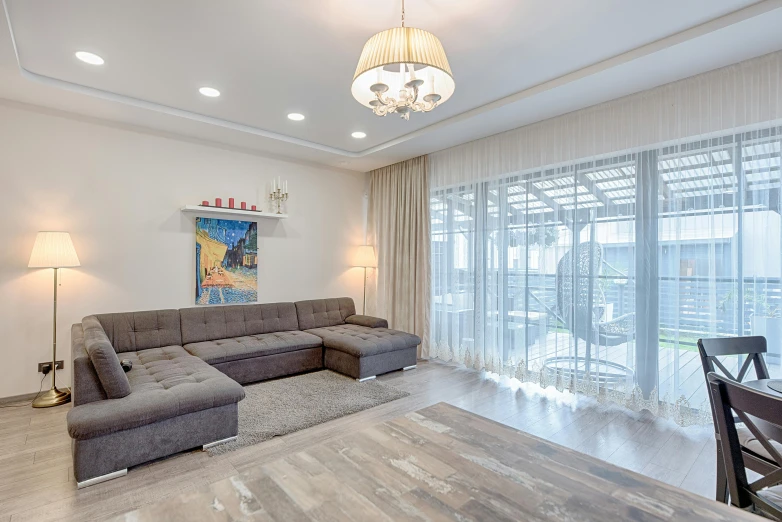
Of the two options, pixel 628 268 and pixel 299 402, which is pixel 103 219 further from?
pixel 628 268

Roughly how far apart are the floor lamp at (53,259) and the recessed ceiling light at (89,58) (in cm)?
151

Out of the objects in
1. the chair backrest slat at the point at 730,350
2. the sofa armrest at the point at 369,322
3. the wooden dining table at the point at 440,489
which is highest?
the chair backrest slat at the point at 730,350

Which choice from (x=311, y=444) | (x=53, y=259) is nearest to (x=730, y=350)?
(x=311, y=444)

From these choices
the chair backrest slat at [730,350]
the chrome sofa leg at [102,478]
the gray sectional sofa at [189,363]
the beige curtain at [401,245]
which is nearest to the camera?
the chair backrest slat at [730,350]

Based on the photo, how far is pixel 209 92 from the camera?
3.34m

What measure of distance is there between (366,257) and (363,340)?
165cm

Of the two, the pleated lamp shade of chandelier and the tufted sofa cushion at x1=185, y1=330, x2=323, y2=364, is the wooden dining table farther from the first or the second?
the tufted sofa cushion at x1=185, y1=330, x2=323, y2=364

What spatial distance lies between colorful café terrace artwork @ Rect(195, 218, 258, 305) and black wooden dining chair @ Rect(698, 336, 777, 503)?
436cm

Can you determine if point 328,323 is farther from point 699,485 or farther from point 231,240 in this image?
point 699,485

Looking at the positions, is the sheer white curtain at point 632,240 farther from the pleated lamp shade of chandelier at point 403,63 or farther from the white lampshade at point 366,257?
the pleated lamp shade of chandelier at point 403,63

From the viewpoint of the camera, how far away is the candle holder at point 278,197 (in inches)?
195

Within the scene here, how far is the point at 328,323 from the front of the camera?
5.18 m

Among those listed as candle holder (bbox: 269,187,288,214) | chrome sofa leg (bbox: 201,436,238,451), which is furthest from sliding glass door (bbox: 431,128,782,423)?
chrome sofa leg (bbox: 201,436,238,451)

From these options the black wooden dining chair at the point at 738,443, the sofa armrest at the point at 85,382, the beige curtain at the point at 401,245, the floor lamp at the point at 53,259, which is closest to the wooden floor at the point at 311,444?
the floor lamp at the point at 53,259
